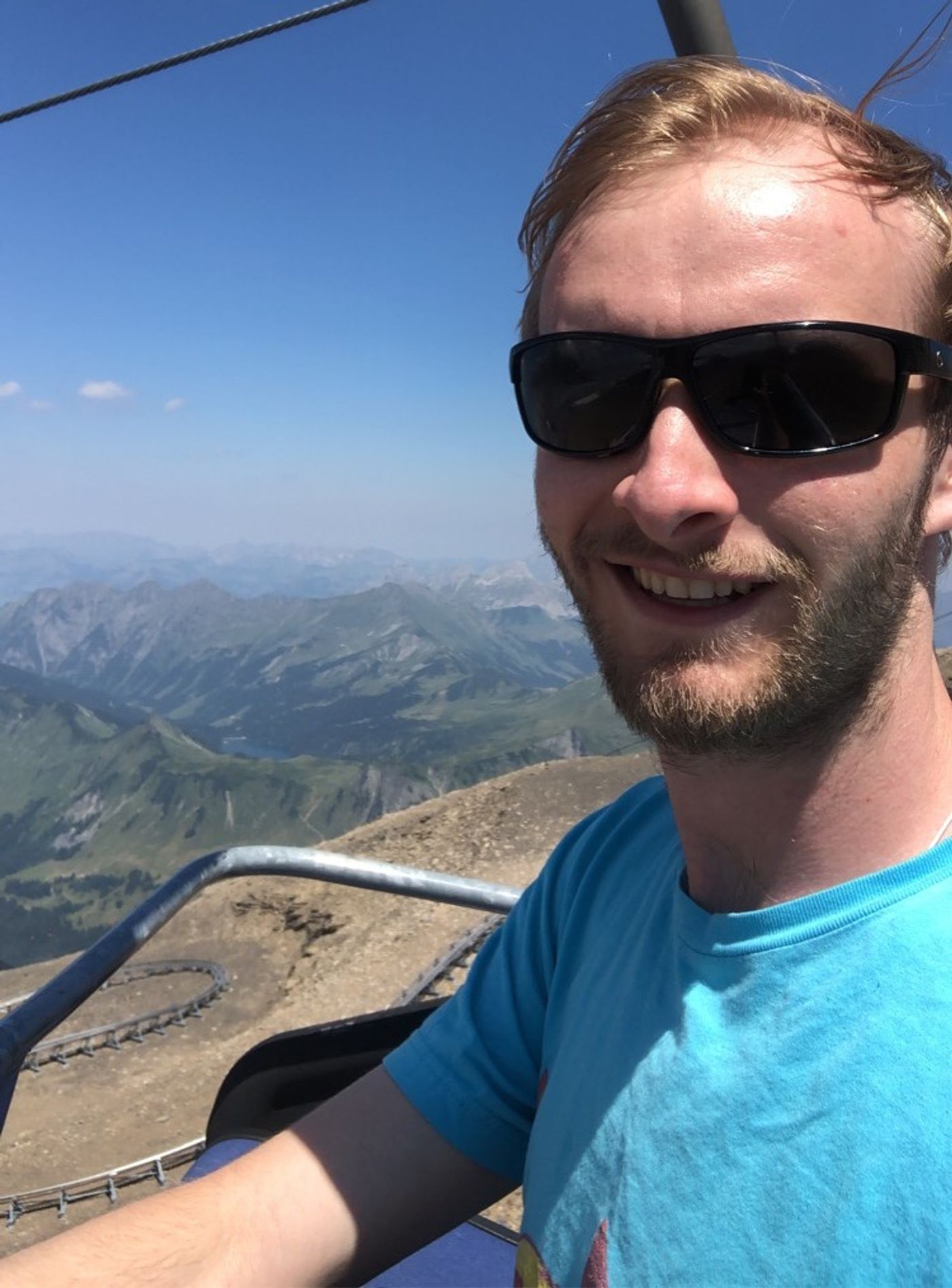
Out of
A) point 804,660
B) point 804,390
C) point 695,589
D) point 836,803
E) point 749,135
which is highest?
point 749,135

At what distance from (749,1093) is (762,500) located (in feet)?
2.76

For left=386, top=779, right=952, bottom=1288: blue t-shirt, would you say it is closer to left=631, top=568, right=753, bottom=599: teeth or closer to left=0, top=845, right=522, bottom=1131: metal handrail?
left=631, top=568, right=753, bottom=599: teeth

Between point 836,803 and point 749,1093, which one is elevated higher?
point 836,803

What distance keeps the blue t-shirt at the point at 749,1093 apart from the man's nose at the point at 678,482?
1.86 ft

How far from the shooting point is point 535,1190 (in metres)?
1.72

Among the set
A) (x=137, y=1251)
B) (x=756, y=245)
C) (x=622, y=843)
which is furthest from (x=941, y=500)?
(x=137, y=1251)

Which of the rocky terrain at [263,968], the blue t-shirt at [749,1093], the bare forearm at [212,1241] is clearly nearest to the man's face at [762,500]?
the blue t-shirt at [749,1093]

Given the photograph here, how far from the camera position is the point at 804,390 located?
159 cm

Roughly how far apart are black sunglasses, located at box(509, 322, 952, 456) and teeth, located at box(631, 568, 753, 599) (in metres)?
0.20

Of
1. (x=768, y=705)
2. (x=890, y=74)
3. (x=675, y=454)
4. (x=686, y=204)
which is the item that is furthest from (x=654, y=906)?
(x=890, y=74)

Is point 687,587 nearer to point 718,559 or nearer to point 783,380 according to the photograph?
point 718,559

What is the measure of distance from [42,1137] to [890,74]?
53.8ft

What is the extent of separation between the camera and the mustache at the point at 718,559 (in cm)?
153

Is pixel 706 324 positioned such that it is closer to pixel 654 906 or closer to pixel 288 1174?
pixel 654 906
